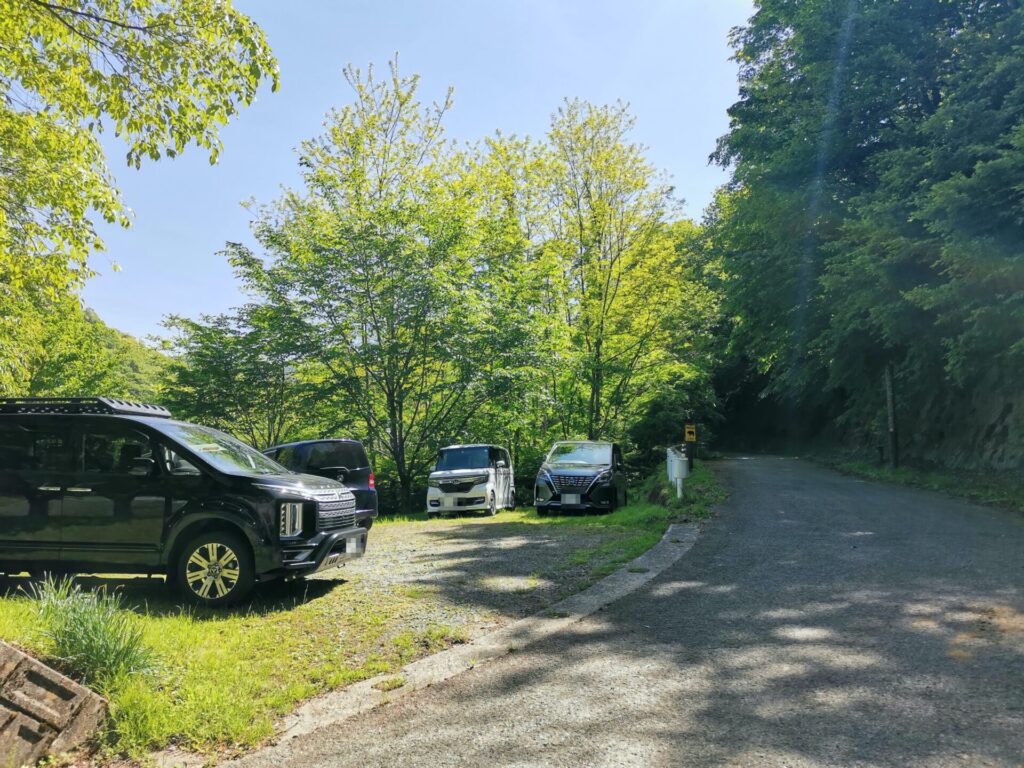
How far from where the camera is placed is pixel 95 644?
404 cm

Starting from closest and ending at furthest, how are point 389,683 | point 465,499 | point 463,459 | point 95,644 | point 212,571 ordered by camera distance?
1. point 95,644
2. point 389,683
3. point 212,571
4. point 465,499
5. point 463,459

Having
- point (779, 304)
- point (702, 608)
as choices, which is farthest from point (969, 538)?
point (779, 304)

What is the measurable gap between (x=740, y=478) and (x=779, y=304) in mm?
6231

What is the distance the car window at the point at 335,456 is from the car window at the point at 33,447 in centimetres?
542

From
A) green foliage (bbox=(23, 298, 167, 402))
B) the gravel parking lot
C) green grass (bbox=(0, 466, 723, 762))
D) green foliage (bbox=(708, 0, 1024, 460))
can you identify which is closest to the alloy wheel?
green grass (bbox=(0, 466, 723, 762))

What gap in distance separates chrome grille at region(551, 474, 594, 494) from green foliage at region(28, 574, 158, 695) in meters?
11.1

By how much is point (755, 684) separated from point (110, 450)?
6241mm

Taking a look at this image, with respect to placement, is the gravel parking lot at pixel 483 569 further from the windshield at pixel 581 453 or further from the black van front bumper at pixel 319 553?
the windshield at pixel 581 453

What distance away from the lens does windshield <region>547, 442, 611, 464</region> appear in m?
15.8

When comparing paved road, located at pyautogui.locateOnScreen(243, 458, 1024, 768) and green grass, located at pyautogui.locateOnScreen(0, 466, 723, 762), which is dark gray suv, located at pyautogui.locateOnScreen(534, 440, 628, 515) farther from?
paved road, located at pyautogui.locateOnScreen(243, 458, 1024, 768)

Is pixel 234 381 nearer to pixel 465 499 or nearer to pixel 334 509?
pixel 465 499

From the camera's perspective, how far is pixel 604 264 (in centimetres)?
2666

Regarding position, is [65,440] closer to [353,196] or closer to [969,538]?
[969,538]

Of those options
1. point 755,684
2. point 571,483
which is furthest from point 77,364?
point 755,684
